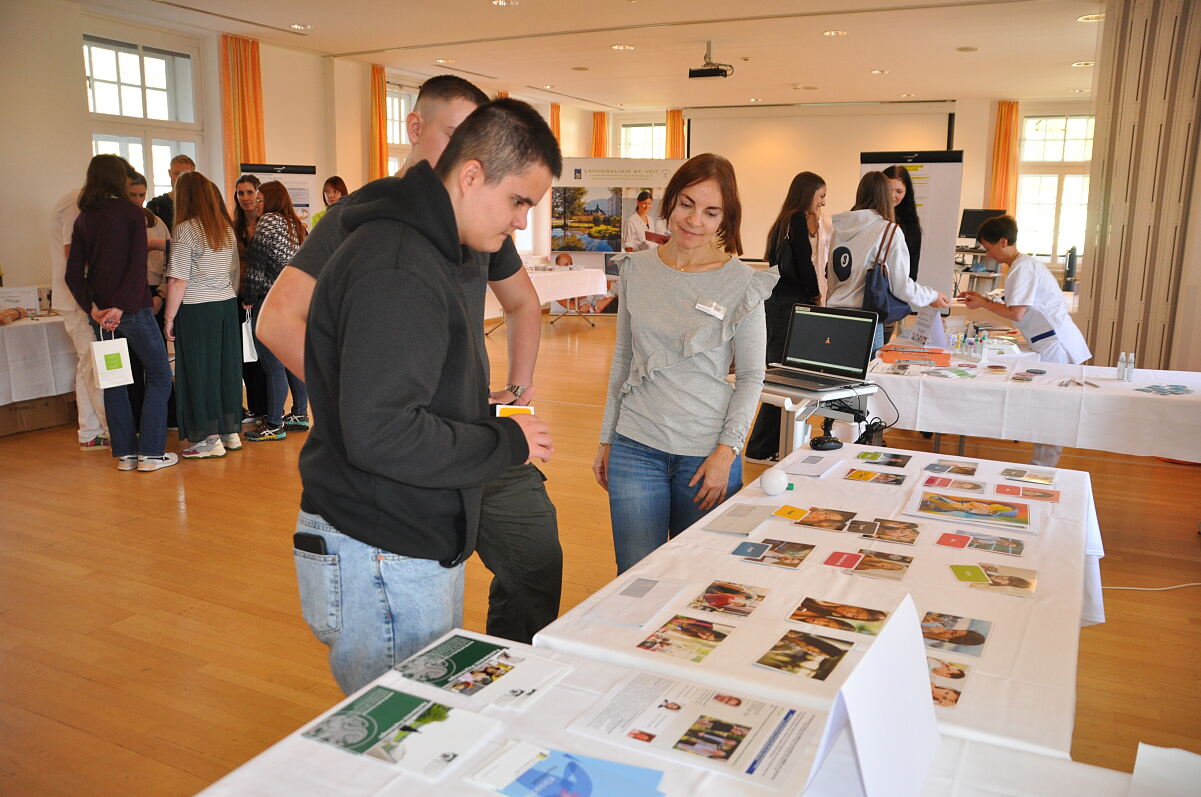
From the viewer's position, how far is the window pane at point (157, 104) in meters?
8.24

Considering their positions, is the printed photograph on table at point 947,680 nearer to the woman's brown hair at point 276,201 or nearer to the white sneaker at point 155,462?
the white sneaker at point 155,462

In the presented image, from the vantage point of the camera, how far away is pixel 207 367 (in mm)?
5082

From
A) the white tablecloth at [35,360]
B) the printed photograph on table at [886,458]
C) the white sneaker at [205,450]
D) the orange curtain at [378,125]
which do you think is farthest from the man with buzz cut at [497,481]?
the orange curtain at [378,125]

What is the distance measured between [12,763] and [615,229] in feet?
34.2

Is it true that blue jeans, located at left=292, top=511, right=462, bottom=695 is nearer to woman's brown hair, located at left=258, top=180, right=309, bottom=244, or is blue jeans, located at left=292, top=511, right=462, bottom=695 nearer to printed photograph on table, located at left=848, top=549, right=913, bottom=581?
printed photograph on table, located at left=848, top=549, right=913, bottom=581

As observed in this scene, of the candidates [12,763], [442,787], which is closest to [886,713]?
[442,787]

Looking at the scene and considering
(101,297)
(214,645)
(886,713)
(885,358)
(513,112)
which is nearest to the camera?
(886,713)

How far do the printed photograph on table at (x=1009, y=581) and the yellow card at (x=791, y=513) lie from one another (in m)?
0.40

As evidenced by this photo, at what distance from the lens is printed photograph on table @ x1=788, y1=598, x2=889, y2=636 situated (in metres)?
1.40

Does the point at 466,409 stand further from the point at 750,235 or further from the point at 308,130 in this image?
the point at 750,235

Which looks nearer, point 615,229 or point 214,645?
point 214,645

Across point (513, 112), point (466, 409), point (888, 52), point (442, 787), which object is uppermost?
point (888, 52)

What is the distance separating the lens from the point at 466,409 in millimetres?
1354

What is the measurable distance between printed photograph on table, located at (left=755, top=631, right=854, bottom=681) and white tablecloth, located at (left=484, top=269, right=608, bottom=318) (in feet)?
26.4
